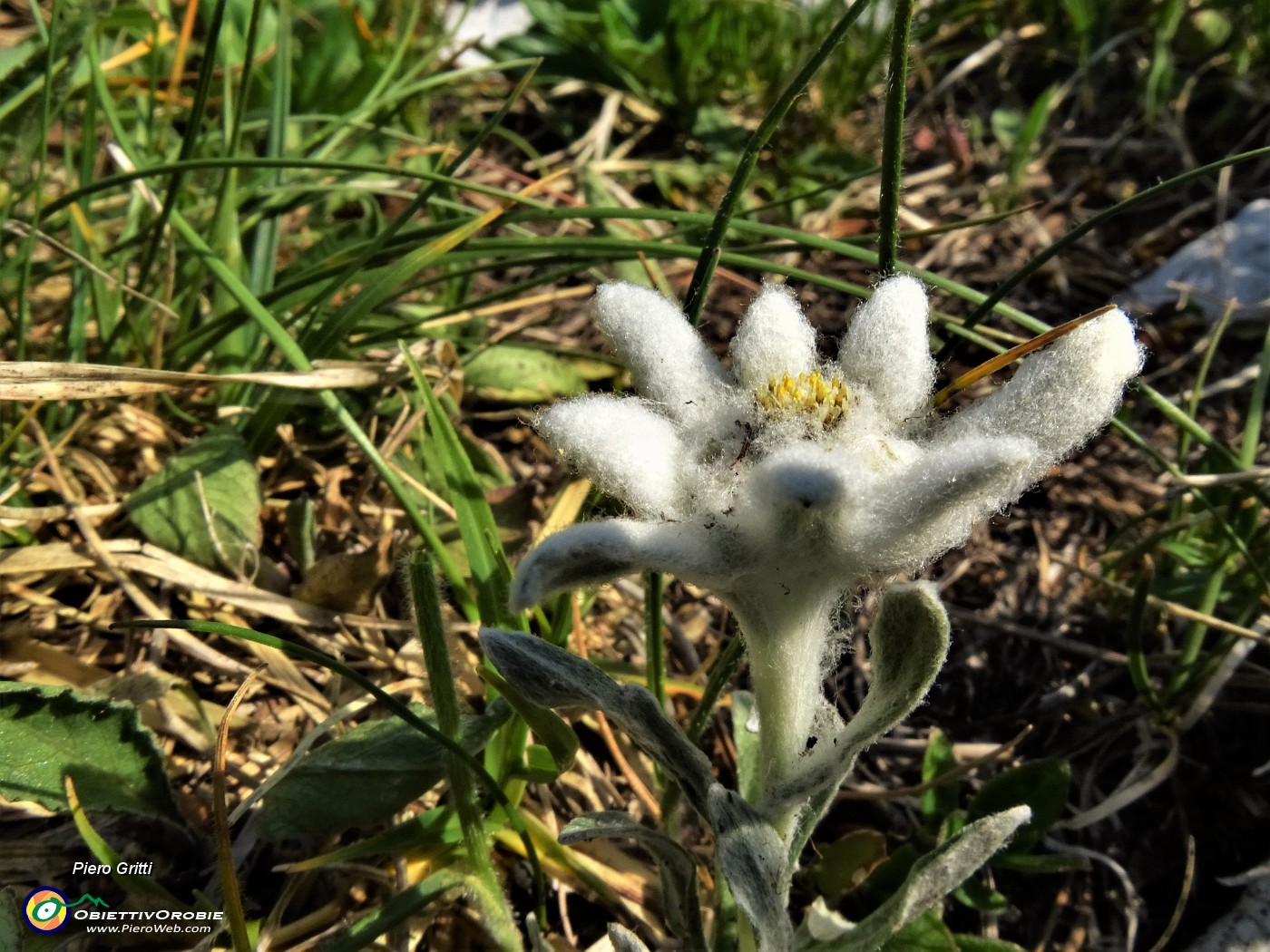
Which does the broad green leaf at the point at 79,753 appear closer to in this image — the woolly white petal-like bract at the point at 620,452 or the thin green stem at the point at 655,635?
the thin green stem at the point at 655,635

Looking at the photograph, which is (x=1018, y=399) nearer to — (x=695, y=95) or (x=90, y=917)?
(x=90, y=917)

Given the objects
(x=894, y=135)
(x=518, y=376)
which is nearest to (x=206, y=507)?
(x=518, y=376)

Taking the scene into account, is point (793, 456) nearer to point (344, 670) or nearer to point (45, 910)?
point (344, 670)

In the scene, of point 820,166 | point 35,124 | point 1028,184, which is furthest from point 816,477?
point 1028,184

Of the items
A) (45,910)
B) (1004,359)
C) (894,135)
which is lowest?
(45,910)

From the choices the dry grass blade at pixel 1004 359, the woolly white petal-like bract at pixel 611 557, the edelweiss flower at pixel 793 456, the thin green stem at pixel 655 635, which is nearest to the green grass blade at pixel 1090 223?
the dry grass blade at pixel 1004 359
